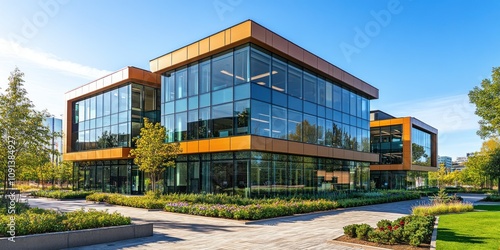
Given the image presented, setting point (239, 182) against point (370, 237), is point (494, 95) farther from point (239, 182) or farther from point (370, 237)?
point (370, 237)

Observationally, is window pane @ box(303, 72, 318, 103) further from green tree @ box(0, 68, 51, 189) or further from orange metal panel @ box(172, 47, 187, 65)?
green tree @ box(0, 68, 51, 189)

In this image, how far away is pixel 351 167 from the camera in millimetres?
36656

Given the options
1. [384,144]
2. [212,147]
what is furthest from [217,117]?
[384,144]

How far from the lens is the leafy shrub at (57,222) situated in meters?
10.8

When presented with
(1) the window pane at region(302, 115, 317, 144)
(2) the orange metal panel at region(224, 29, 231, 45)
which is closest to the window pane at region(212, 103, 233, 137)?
(2) the orange metal panel at region(224, 29, 231, 45)

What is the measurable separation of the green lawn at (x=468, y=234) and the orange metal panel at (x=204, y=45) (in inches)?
709

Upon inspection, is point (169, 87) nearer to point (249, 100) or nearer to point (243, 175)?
point (249, 100)

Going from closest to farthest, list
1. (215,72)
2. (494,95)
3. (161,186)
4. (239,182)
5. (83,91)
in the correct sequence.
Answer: (239,182) < (215,72) < (161,186) < (494,95) < (83,91)

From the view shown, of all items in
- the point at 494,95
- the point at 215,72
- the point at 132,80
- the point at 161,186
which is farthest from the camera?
the point at 494,95

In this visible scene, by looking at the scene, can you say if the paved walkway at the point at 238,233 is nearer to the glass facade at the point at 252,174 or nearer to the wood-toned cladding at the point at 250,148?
the glass facade at the point at 252,174

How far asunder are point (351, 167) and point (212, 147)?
17.7 m

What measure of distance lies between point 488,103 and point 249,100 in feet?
88.0

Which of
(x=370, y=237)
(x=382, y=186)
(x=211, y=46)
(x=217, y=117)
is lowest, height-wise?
(x=382, y=186)

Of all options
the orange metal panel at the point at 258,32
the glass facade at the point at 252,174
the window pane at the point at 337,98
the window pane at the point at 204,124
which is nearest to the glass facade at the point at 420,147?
the window pane at the point at 337,98
